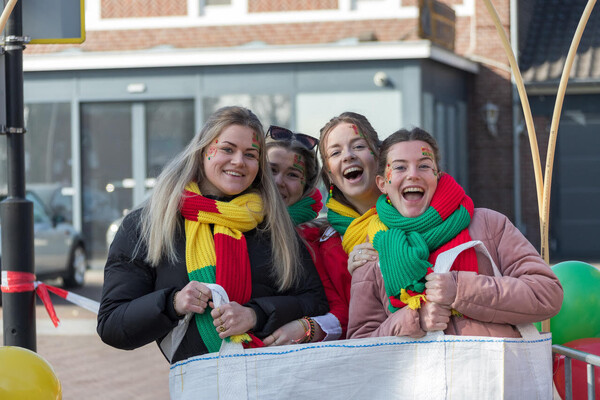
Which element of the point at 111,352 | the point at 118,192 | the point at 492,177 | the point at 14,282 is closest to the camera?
the point at 14,282

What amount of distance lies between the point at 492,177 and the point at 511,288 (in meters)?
13.7

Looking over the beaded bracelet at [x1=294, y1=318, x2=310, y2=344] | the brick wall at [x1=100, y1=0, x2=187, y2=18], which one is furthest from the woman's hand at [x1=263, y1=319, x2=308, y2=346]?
the brick wall at [x1=100, y1=0, x2=187, y2=18]

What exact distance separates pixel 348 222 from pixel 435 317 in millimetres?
727

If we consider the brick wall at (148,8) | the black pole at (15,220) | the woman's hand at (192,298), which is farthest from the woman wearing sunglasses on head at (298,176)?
the brick wall at (148,8)

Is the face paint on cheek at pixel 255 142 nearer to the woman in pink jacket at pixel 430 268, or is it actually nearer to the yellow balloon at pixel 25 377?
the woman in pink jacket at pixel 430 268

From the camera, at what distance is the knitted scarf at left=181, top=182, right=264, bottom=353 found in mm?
2812

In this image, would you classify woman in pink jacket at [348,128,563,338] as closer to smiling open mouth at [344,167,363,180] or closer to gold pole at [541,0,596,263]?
smiling open mouth at [344,167,363,180]

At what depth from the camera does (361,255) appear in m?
2.91

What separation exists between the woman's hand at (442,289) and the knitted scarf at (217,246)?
61cm

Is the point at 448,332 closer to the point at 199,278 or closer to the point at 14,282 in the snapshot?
the point at 199,278

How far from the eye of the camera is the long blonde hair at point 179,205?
2865mm

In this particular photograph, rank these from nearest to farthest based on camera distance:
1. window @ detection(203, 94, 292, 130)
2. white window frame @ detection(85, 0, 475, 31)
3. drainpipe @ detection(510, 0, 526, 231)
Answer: window @ detection(203, 94, 292, 130) < white window frame @ detection(85, 0, 475, 31) < drainpipe @ detection(510, 0, 526, 231)

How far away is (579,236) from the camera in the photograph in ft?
54.8

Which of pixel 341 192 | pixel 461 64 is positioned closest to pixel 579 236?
pixel 461 64
